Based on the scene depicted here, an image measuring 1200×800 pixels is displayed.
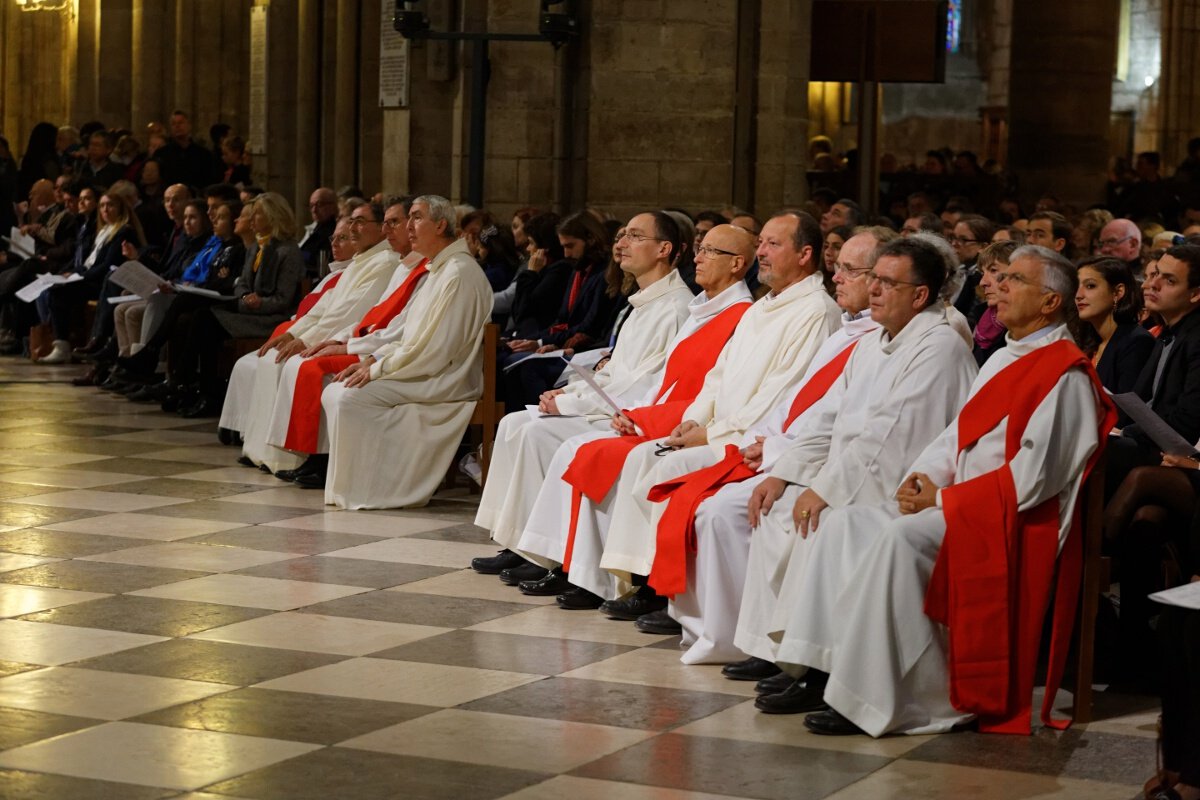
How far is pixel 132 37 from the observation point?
89.4ft

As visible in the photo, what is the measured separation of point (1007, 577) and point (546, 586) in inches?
93.6

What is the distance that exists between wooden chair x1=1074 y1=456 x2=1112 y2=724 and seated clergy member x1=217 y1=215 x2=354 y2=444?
631cm

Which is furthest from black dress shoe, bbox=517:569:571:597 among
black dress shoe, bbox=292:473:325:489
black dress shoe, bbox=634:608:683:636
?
black dress shoe, bbox=292:473:325:489

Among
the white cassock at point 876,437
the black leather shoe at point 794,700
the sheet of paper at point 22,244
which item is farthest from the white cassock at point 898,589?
the sheet of paper at point 22,244

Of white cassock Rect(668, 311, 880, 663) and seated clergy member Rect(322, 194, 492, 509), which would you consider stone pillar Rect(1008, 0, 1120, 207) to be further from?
white cassock Rect(668, 311, 880, 663)

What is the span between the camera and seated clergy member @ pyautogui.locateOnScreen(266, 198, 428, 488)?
33.1 ft

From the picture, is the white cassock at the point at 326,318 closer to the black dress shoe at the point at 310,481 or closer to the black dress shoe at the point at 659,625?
the black dress shoe at the point at 310,481

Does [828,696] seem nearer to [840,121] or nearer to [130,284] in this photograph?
[130,284]

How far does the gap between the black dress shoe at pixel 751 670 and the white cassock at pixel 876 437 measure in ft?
0.26

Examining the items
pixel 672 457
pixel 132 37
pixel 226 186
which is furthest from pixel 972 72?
pixel 672 457

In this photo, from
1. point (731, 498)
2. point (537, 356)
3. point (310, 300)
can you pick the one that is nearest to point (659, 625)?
point (731, 498)

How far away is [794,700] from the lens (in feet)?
19.1

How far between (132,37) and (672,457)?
21800 millimetres

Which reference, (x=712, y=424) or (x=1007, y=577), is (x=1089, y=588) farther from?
(x=712, y=424)
